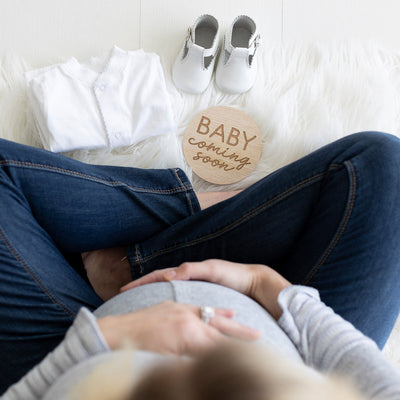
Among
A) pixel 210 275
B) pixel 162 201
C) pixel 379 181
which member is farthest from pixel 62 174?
pixel 379 181

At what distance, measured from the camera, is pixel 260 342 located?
46 cm

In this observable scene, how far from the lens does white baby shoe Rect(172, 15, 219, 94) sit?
90 cm

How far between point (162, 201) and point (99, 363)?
0.46 meters

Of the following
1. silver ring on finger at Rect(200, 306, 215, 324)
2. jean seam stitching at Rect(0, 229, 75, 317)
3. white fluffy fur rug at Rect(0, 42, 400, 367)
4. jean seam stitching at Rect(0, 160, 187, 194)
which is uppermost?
white fluffy fur rug at Rect(0, 42, 400, 367)

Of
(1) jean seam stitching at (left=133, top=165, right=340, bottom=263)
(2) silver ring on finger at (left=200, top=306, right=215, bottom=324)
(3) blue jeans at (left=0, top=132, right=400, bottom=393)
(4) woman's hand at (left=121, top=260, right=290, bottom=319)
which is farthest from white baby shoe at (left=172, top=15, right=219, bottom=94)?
(2) silver ring on finger at (left=200, top=306, right=215, bottom=324)

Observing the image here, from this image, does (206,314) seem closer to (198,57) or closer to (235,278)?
(235,278)

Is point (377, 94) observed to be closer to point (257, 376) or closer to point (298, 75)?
point (298, 75)

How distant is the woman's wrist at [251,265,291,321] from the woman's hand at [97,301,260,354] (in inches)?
6.1

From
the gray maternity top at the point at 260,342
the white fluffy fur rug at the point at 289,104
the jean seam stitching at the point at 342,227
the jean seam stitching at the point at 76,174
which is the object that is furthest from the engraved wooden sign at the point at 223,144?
the gray maternity top at the point at 260,342

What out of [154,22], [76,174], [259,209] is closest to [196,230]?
[259,209]

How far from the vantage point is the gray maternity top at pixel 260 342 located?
17.5 inches

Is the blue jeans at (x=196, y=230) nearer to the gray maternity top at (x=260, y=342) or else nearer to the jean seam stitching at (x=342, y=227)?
the jean seam stitching at (x=342, y=227)

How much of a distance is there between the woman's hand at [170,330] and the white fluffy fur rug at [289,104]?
52 centimetres

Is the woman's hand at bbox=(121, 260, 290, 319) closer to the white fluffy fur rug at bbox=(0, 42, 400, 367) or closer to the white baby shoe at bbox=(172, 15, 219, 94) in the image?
the white fluffy fur rug at bbox=(0, 42, 400, 367)
